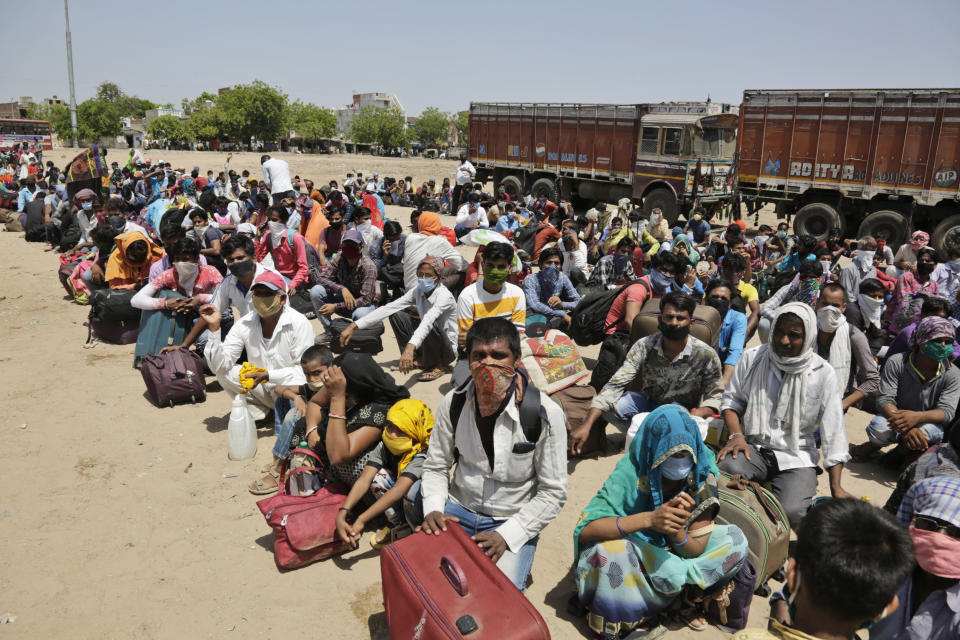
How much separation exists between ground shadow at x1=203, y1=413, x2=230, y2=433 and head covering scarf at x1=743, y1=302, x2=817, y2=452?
3897mm

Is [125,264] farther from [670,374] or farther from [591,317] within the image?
[670,374]

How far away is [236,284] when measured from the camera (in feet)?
17.7

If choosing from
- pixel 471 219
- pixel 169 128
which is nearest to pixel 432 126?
pixel 169 128

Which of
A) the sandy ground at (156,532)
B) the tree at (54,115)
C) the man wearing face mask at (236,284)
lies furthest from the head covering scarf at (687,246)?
the tree at (54,115)

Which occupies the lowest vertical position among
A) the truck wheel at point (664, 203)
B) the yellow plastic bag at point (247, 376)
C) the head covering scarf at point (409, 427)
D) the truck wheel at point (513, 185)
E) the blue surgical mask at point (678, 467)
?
the yellow plastic bag at point (247, 376)

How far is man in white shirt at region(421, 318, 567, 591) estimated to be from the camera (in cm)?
257

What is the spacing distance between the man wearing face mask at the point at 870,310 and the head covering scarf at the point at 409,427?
188 inches

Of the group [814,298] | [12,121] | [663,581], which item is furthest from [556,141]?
[12,121]

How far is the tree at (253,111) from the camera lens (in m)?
62.5

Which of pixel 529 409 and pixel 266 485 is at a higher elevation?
pixel 529 409

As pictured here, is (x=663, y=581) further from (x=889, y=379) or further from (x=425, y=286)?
(x=425, y=286)

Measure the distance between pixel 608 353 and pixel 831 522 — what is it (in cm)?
335

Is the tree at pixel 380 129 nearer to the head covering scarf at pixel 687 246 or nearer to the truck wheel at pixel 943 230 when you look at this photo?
the truck wheel at pixel 943 230

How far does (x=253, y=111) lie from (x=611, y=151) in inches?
2242
